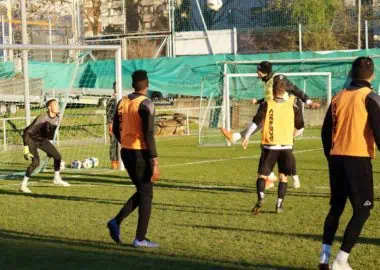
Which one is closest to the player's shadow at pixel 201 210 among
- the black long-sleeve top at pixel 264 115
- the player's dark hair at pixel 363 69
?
the black long-sleeve top at pixel 264 115

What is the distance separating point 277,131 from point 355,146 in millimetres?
3952

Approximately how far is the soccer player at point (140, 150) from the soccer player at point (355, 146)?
2.34m

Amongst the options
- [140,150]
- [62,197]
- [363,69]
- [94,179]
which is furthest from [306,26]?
[363,69]

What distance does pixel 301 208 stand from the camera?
12.4 m

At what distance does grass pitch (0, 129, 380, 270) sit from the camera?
878 cm

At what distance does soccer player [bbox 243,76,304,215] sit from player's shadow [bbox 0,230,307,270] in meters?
2.87

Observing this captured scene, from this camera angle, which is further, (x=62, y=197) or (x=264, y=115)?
(x=62, y=197)

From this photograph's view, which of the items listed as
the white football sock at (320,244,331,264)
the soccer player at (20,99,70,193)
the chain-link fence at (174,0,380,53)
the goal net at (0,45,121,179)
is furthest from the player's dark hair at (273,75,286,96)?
the chain-link fence at (174,0,380,53)

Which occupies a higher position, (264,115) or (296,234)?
(264,115)

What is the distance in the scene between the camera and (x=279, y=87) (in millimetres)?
11445

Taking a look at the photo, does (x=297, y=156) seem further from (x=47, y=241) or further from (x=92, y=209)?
A: (x=47, y=241)

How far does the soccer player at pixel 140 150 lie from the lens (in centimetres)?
938

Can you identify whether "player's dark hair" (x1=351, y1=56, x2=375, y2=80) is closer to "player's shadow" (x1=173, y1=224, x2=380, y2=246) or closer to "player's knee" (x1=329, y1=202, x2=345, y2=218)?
"player's knee" (x1=329, y1=202, x2=345, y2=218)

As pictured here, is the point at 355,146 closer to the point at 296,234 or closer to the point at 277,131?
the point at 296,234
